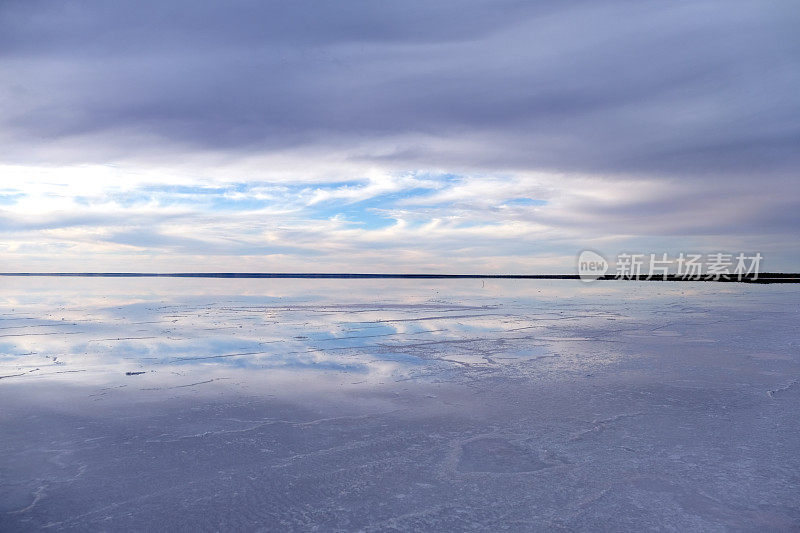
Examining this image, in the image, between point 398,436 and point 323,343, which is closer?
point 398,436

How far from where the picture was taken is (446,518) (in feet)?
9.37

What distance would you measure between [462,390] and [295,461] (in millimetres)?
2440

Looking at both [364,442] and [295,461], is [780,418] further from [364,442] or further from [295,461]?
[295,461]

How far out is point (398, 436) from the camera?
4180mm

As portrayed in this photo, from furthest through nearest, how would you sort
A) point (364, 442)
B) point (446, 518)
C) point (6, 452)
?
1. point (364, 442)
2. point (6, 452)
3. point (446, 518)

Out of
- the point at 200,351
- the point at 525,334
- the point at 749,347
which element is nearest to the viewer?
the point at 200,351

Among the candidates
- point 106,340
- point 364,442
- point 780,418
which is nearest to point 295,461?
point 364,442

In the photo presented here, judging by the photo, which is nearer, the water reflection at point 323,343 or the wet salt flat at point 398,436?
the wet salt flat at point 398,436

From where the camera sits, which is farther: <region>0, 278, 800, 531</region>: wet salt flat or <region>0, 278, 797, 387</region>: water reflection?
<region>0, 278, 797, 387</region>: water reflection

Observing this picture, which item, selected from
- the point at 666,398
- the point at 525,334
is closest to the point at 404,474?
the point at 666,398

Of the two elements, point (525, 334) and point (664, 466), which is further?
point (525, 334)

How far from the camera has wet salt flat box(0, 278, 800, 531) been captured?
116 inches

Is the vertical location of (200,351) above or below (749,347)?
below

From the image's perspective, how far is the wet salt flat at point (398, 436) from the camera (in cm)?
294
